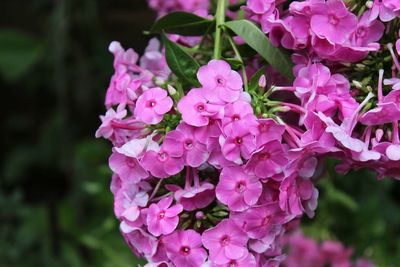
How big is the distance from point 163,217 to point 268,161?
12 cm

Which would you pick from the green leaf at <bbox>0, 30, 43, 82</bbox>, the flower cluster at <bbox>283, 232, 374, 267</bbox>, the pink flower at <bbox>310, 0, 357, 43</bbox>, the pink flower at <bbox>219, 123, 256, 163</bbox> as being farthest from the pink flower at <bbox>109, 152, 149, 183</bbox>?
the green leaf at <bbox>0, 30, 43, 82</bbox>

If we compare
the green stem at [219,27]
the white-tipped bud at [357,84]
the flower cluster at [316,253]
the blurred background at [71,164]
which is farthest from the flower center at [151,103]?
the flower cluster at [316,253]

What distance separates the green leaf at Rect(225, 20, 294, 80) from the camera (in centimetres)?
80

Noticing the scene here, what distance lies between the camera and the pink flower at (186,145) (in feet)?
2.38

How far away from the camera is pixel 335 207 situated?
5.86 ft

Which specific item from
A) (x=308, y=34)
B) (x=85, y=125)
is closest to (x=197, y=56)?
(x=308, y=34)

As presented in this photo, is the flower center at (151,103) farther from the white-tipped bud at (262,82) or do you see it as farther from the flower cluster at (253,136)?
the white-tipped bud at (262,82)

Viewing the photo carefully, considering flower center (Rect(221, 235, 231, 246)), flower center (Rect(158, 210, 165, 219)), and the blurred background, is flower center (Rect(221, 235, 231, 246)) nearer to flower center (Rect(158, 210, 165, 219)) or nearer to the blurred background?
flower center (Rect(158, 210, 165, 219))

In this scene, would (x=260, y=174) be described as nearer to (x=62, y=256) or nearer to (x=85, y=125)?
(x=62, y=256)

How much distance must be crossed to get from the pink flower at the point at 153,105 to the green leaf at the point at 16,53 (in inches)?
57.9

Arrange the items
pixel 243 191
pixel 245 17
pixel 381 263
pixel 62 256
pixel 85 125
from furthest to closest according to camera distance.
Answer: pixel 85 125
pixel 62 256
pixel 381 263
pixel 245 17
pixel 243 191

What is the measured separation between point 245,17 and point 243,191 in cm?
28

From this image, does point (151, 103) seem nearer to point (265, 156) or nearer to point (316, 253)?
point (265, 156)

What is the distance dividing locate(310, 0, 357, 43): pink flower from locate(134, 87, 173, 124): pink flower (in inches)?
6.7
